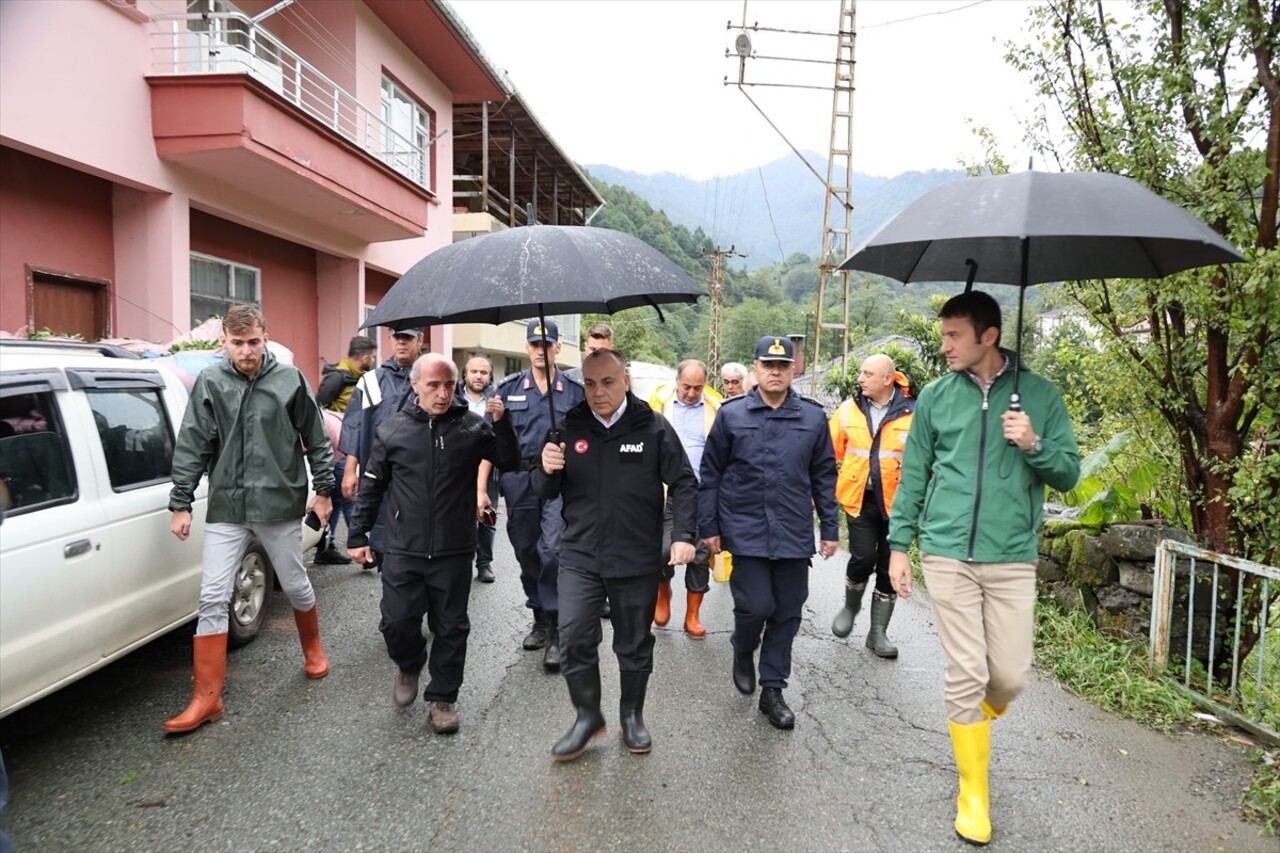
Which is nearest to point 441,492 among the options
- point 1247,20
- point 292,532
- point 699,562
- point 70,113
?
point 292,532

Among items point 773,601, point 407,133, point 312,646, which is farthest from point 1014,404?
point 407,133

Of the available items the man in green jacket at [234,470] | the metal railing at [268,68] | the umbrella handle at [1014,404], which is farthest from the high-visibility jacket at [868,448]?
the metal railing at [268,68]

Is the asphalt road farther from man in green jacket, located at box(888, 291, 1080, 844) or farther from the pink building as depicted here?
the pink building

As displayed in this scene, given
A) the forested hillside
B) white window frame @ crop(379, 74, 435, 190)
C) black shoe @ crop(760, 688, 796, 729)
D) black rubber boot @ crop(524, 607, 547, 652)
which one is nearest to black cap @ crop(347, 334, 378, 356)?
black rubber boot @ crop(524, 607, 547, 652)

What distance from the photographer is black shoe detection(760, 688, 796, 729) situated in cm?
377

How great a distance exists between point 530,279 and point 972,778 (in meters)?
2.58

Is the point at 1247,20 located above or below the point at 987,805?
above

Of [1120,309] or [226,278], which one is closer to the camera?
[1120,309]

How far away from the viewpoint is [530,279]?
2867 mm

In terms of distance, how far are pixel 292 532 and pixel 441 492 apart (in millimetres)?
951

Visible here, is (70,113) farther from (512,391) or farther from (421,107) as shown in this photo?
(421,107)

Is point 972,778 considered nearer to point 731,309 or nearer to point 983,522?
point 983,522

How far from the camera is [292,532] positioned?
401cm

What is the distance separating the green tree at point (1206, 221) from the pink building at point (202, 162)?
11.6ft
